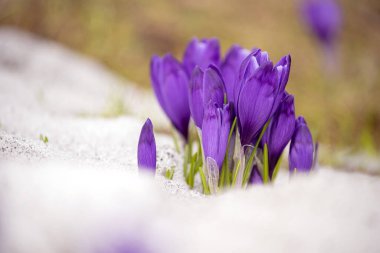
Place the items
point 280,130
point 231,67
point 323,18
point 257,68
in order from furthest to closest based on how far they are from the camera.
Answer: point 323,18 → point 231,67 → point 280,130 → point 257,68

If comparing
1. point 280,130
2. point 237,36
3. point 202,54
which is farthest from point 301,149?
point 237,36

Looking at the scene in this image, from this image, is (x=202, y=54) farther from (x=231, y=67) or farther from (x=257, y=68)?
(x=257, y=68)

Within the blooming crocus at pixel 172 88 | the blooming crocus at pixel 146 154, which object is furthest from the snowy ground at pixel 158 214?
the blooming crocus at pixel 172 88

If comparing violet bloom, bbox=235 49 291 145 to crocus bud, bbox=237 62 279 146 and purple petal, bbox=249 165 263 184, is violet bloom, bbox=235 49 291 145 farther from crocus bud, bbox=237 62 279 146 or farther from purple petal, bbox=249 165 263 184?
purple petal, bbox=249 165 263 184

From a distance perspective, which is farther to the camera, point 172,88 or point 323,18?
point 323,18

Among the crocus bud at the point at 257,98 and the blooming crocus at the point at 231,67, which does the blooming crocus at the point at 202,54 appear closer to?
the blooming crocus at the point at 231,67

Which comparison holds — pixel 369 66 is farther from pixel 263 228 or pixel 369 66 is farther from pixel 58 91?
pixel 263 228

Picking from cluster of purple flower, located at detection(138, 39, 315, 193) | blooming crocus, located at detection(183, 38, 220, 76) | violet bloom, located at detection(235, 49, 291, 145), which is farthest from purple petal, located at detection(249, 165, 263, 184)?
blooming crocus, located at detection(183, 38, 220, 76)
